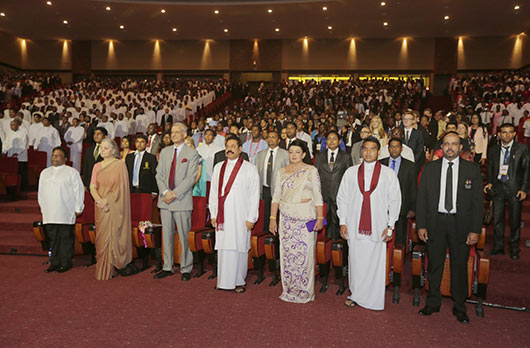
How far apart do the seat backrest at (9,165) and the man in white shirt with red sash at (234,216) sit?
552 cm

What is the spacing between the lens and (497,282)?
4871 millimetres

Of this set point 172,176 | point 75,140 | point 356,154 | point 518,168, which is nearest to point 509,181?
point 518,168

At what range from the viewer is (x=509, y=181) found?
5.20 m

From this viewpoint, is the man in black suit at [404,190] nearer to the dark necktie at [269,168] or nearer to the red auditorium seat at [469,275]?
the red auditorium seat at [469,275]

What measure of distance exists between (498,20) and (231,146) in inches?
848

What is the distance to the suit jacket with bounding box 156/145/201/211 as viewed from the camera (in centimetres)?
533

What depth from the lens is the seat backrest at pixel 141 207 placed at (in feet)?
19.8

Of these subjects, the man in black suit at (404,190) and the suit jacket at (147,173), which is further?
the suit jacket at (147,173)

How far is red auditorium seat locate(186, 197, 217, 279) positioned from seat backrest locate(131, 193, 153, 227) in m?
0.66

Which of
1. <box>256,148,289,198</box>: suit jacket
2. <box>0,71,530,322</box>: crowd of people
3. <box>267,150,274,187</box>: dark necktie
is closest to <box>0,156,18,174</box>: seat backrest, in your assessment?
<box>0,71,530,322</box>: crowd of people

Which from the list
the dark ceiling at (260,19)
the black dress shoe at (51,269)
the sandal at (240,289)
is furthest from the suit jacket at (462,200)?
the dark ceiling at (260,19)

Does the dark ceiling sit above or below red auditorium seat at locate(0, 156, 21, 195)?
above

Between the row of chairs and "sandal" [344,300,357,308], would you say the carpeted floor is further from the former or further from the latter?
the row of chairs

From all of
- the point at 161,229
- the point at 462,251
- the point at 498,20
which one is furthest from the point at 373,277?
the point at 498,20
